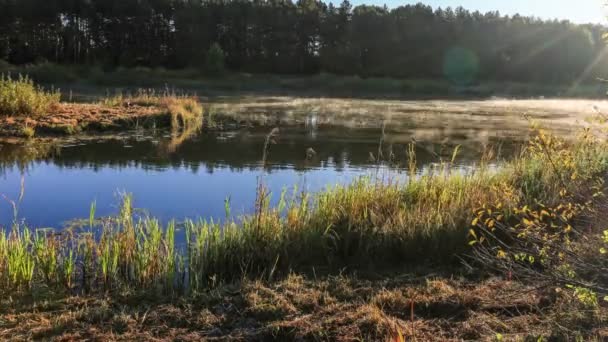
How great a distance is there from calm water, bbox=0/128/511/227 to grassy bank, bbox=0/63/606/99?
69.8 ft

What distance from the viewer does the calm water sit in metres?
7.65

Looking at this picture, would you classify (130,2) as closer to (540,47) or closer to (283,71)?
(283,71)

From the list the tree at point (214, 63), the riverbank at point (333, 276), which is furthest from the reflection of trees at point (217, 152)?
the tree at point (214, 63)

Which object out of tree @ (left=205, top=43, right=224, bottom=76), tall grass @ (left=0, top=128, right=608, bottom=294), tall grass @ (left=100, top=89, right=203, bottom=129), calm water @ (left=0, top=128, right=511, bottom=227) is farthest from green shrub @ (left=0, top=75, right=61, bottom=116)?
tree @ (left=205, top=43, right=224, bottom=76)

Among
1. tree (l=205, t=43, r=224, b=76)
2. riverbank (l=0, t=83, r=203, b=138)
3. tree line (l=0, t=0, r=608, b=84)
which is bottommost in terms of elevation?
riverbank (l=0, t=83, r=203, b=138)

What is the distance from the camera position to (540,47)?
6481 cm

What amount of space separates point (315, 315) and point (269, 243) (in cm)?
134

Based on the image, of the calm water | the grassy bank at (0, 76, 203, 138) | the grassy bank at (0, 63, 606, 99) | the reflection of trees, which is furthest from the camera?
the grassy bank at (0, 63, 606, 99)

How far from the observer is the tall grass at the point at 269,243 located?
448 centimetres

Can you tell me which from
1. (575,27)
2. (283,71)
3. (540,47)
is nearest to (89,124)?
(283,71)

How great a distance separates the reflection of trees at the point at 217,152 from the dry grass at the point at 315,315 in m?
5.49

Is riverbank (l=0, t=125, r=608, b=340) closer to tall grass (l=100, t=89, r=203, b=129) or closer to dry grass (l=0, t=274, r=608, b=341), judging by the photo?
dry grass (l=0, t=274, r=608, b=341)

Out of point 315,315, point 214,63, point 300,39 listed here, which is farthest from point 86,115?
point 300,39

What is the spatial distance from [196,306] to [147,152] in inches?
359
